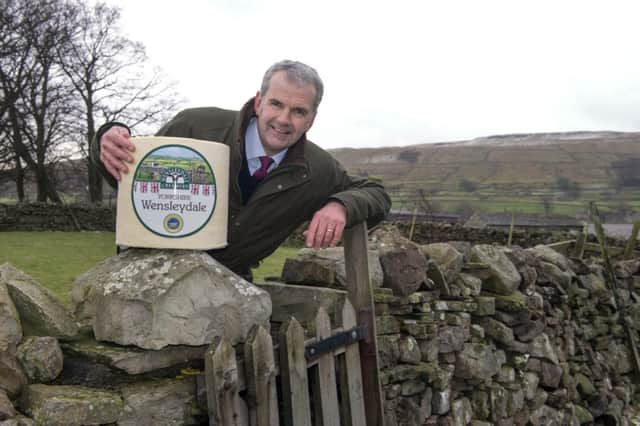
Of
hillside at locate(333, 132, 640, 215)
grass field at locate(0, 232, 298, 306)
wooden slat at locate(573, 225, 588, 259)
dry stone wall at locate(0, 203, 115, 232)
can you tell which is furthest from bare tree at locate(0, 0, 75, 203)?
wooden slat at locate(573, 225, 588, 259)

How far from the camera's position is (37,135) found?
85.9 ft

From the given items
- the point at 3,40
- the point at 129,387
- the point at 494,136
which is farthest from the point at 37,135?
the point at 494,136

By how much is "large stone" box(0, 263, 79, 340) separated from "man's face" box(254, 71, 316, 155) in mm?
A: 1143

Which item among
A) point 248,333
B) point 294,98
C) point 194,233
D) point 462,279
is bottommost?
point 462,279

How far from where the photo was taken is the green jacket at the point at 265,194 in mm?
2533

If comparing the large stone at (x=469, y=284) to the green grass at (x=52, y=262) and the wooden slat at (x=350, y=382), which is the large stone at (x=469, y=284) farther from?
the green grass at (x=52, y=262)

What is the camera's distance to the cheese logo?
6.85 feet

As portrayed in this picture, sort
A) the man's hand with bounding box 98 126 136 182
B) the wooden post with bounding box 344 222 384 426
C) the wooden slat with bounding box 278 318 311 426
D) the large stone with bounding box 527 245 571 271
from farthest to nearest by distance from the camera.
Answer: the large stone with bounding box 527 245 571 271, the wooden post with bounding box 344 222 384 426, the wooden slat with bounding box 278 318 311 426, the man's hand with bounding box 98 126 136 182

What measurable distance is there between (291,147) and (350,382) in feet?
4.04

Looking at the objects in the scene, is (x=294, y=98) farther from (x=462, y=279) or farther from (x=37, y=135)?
(x=37, y=135)

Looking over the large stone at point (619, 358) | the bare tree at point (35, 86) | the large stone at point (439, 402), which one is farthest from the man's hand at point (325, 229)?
the bare tree at point (35, 86)

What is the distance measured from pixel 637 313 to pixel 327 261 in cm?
661

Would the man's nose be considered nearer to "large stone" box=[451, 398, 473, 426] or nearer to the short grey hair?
the short grey hair

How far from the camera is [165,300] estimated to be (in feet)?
6.54
